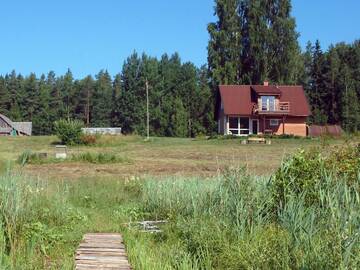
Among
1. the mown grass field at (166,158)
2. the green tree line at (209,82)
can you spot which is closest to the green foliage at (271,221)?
the mown grass field at (166,158)

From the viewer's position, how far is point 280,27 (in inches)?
2157

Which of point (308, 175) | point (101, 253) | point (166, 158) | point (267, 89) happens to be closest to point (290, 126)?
point (267, 89)

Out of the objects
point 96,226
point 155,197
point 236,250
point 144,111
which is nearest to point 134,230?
point 96,226

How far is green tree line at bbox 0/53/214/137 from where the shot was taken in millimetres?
76875

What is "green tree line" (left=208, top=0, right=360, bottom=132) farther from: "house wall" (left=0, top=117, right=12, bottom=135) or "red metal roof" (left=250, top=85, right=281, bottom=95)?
"house wall" (left=0, top=117, right=12, bottom=135)

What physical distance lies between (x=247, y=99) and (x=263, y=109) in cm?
182

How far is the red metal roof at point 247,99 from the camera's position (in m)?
51.7

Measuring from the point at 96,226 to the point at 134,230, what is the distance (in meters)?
0.88

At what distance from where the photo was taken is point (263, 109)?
51.8 metres

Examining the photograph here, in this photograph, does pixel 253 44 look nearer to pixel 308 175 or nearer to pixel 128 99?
pixel 128 99

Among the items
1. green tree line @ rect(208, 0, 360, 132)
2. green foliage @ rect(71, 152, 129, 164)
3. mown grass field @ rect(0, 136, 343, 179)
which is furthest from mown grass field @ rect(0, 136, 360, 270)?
green tree line @ rect(208, 0, 360, 132)

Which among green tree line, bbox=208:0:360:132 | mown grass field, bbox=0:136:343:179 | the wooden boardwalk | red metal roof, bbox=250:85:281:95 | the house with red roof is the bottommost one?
mown grass field, bbox=0:136:343:179

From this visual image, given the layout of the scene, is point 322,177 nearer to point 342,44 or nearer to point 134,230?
point 134,230

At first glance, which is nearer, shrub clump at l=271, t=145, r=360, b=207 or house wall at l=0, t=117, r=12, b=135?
shrub clump at l=271, t=145, r=360, b=207
